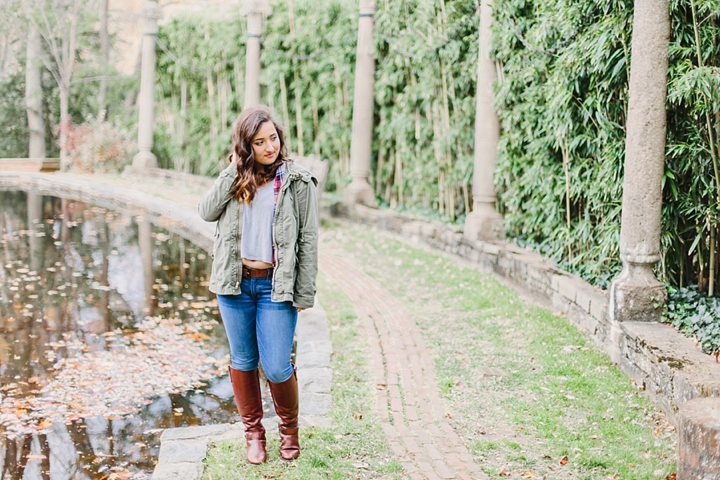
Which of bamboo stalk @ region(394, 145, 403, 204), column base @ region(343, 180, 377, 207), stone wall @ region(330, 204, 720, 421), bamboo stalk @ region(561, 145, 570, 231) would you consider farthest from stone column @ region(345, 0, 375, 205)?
bamboo stalk @ region(561, 145, 570, 231)

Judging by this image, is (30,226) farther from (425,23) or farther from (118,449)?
(118,449)

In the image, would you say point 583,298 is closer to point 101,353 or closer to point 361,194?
point 101,353

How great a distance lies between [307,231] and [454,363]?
2.02 meters

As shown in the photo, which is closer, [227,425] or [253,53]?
[227,425]

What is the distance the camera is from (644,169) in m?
4.70

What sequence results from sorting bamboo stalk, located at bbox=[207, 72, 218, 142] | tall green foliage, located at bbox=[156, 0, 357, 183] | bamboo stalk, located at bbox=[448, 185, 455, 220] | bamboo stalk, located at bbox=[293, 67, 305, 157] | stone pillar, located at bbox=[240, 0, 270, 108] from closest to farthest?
bamboo stalk, located at bbox=[448, 185, 455, 220]
tall green foliage, located at bbox=[156, 0, 357, 183]
bamboo stalk, located at bbox=[293, 67, 305, 157]
stone pillar, located at bbox=[240, 0, 270, 108]
bamboo stalk, located at bbox=[207, 72, 218, 142]

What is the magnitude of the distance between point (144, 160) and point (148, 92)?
1386 millimetres

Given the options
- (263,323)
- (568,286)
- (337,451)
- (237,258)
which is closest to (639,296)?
(568,286)

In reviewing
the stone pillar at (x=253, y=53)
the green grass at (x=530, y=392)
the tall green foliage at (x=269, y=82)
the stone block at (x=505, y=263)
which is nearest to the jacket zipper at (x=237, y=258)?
the green grass at (x=530, y=392)

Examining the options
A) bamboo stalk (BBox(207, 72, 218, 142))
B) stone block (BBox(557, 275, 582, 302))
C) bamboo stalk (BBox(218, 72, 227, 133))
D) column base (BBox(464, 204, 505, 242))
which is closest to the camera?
stone block (BBox(557, 275, 582, 302))

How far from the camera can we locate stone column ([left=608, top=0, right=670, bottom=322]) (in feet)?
15.1

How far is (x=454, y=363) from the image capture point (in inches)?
195

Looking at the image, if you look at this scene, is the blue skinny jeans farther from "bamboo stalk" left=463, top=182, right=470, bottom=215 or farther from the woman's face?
"bamboo stalk" left=463, top=182, right=470, bottom=215

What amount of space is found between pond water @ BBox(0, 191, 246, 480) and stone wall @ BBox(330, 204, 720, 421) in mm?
2454
